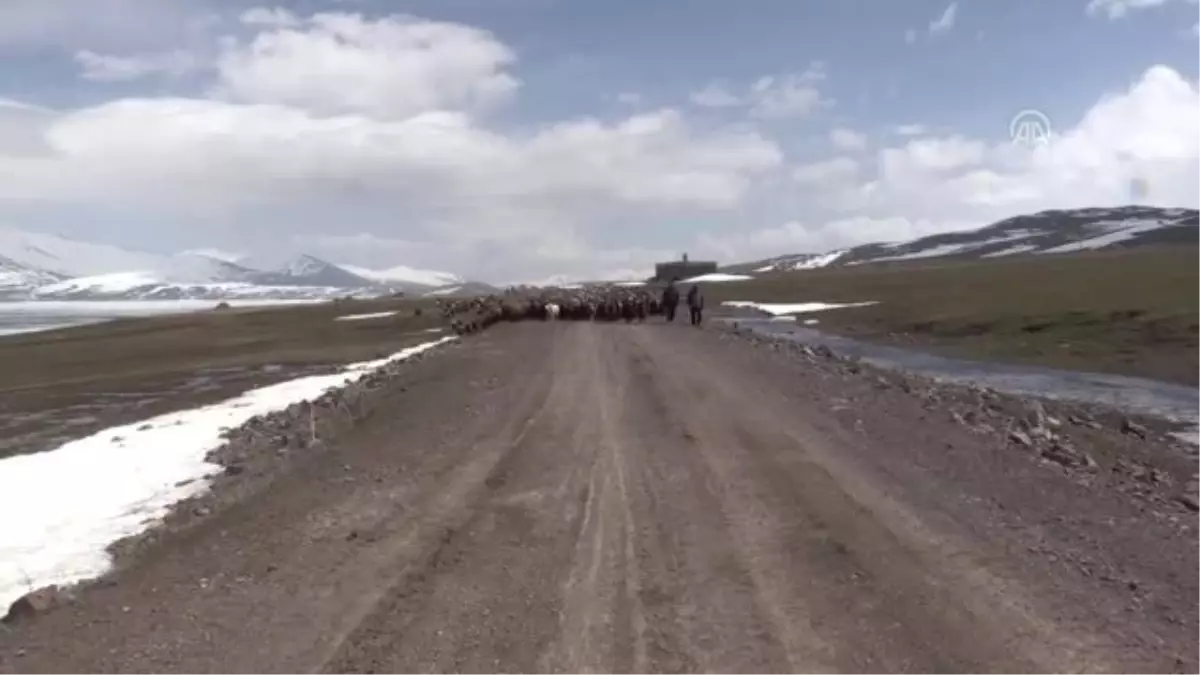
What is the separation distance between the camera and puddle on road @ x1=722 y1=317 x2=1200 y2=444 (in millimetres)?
23062

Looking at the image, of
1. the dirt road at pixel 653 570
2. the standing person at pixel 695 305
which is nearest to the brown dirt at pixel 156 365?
the standing person at pixel 695 305

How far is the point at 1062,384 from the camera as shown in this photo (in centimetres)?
2778

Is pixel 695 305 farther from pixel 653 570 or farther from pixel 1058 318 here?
pixel 653 570

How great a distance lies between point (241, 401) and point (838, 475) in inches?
730

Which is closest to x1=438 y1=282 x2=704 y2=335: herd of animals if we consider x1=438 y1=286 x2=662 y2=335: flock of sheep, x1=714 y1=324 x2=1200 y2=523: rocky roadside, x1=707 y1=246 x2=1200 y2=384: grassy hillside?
x1=438 y1=286 x2=662 y2=335: flock of sheep

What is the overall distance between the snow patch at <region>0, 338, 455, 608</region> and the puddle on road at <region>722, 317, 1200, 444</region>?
735 inches

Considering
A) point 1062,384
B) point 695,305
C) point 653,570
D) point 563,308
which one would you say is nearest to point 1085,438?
point 1062,384

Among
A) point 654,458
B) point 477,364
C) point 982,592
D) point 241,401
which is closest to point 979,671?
point 982,592

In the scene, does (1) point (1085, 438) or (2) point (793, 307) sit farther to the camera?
(2) point (793, 307)

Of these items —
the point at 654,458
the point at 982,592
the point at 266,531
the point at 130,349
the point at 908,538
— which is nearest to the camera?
the point at 982,592

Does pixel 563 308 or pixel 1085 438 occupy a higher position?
pixel 563 308

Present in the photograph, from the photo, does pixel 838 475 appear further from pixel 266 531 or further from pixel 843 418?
pixel 266 531

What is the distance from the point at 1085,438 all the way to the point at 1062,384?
10727mm

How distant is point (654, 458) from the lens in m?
13.3
